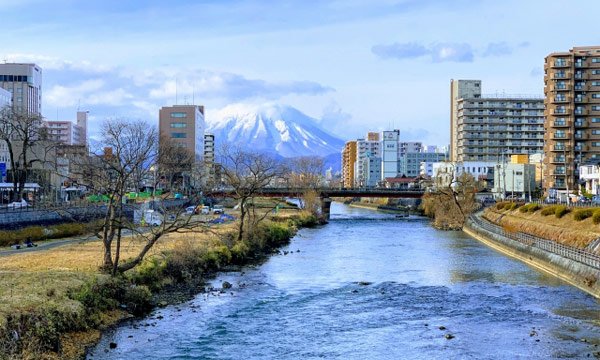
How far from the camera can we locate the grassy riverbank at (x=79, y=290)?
1825 cm

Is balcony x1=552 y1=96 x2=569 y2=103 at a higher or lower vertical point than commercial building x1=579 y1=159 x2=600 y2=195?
higher

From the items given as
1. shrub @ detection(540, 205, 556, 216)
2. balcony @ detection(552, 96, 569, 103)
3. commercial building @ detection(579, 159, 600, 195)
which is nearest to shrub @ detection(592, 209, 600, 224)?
shrub @ detection(540, 205, 556, 216)

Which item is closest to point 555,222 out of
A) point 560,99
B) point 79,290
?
point 79,290

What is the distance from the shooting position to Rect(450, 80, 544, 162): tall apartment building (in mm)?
142750

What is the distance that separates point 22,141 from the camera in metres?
73.6

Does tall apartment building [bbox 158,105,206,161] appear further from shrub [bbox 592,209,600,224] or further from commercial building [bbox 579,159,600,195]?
shrub [bbox 592,209,600,224]

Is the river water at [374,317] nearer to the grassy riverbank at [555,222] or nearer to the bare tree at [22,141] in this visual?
the grassy riverbank at [555,222]

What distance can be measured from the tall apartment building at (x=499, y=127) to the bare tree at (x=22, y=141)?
92.3 m

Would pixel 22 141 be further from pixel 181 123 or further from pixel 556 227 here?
pixel 181 123

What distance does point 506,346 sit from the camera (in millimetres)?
21312

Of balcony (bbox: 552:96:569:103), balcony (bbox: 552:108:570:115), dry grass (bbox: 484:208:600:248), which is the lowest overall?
dry grass (bbox: 484:208:600:248)

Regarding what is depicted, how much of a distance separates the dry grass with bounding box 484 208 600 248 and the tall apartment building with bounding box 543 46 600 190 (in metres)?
25.3

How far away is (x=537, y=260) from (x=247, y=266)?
17.8 meters

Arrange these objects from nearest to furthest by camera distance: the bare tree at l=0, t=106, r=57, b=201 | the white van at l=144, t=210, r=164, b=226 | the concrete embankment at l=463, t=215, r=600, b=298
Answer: the concrete embankment at l=463, t=215, r=600, b=298, the bare tree at l=0, t=106, r=57, b=201, the white van at l=144, t=210, r=164, b=226
